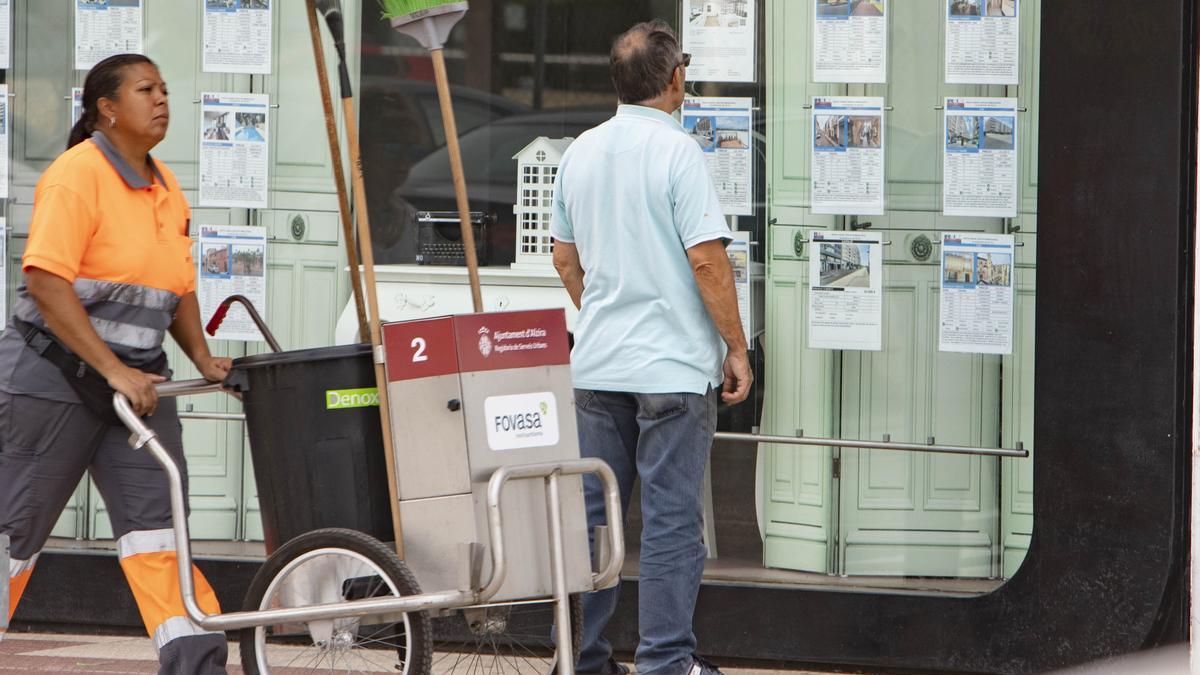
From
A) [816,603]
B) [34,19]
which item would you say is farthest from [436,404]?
[34,19]

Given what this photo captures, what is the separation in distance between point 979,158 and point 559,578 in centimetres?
234

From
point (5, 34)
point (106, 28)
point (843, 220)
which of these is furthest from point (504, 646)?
point (5, 34)

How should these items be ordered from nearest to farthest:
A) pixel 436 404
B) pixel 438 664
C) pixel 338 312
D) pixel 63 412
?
pixel 436 404
pixel 63 412
pixel 438 664
pixel 338 312

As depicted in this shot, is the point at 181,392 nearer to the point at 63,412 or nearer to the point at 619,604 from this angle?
the point at 63,412

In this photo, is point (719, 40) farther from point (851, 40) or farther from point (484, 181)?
point (484, 181)

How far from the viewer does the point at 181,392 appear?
3955mm

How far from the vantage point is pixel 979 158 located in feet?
17.1

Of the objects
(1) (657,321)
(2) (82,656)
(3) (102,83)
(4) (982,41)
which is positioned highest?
(4) (982,41)

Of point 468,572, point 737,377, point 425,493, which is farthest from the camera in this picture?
point 737,377

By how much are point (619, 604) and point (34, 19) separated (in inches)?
117

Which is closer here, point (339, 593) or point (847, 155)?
point (339, 593)

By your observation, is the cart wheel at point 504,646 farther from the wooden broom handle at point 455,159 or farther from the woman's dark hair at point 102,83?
the woman's dark hair at point 102,83

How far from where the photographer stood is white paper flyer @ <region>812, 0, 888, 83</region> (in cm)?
527

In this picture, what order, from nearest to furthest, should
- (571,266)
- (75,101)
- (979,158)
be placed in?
(571,266)
(979,158)
(75,101)
